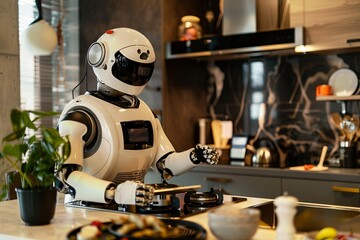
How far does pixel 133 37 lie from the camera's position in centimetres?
229

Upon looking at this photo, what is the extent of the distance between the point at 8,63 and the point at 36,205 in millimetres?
1954

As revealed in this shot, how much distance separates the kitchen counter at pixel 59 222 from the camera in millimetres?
1642

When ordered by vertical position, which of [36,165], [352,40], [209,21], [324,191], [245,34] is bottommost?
[324,191]

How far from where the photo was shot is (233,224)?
1.37 metres

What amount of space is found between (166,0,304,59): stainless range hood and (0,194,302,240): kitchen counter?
5.56 ft

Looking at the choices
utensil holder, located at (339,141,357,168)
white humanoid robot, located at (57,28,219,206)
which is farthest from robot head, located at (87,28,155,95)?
utensil holder, located at (339,141,357,168)

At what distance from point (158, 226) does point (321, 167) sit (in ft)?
7.69

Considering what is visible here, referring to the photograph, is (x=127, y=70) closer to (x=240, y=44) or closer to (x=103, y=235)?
(x=103, y=235)

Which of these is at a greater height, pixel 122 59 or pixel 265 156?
pixel 122 59

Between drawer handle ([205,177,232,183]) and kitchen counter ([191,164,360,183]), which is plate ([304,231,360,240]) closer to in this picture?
kitchen counter ([191,164,360,183])

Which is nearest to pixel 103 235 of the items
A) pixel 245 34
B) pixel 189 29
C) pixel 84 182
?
pixel 84 182

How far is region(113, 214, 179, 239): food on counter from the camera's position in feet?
4.43

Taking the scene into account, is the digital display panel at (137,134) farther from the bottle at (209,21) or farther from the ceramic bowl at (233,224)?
the bottle at (209,21)

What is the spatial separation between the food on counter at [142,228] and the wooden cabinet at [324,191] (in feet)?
6.70
